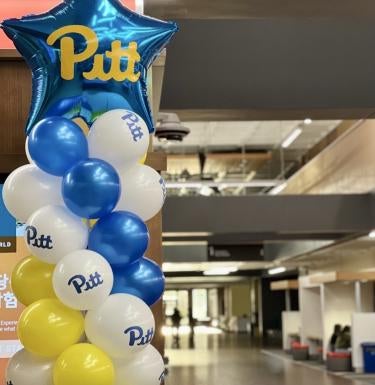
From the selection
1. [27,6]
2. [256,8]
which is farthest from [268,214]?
[27,6]

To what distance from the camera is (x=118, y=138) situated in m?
2.92

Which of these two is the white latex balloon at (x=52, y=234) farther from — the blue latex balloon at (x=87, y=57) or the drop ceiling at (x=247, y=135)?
the drop ceiling at (x=247, y=135)

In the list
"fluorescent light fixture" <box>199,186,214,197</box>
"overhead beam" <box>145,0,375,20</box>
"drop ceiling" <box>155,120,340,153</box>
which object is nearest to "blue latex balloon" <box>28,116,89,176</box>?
"overhead beam" <box>145,0,375,20</box>

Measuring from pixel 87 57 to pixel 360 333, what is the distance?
11.5m

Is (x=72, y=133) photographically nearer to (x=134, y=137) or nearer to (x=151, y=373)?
(x=134, y=137)

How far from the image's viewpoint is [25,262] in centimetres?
299

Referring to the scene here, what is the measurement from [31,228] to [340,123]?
1356cm

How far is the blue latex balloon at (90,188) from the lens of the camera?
2.81 meters

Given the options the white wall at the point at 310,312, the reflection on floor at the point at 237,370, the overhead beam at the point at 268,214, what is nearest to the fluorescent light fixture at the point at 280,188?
the white wall at the point at 310,312

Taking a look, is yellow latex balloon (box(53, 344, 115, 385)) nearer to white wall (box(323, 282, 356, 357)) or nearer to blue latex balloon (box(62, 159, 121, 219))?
blue latex balloon (box(62, 159, 121, 219))

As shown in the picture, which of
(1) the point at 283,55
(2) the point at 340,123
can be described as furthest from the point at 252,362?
(1) the point at 283,55

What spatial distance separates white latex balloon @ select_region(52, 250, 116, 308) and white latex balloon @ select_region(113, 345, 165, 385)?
0.24 m

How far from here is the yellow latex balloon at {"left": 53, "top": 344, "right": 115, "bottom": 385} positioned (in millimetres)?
2723

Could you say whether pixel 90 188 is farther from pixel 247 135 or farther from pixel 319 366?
pixel 247 135
